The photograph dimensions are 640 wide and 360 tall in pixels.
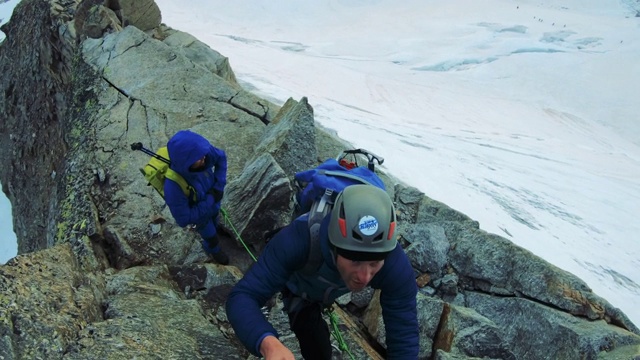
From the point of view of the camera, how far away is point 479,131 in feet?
90.5

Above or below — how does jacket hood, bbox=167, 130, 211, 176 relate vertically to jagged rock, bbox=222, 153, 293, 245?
above

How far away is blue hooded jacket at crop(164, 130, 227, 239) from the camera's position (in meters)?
5.28

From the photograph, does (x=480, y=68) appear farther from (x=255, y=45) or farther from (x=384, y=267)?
(x=384, y=267)

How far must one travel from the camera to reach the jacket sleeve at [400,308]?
3162 mm

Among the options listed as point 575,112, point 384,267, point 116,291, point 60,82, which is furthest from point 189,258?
point 575,112

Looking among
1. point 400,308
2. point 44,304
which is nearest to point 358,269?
point 400,308

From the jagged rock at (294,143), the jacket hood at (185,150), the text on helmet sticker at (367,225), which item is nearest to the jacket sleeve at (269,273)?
the text on helmet sticker at (367,225)

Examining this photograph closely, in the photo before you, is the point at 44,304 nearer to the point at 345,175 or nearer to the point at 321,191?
the point at 321,191

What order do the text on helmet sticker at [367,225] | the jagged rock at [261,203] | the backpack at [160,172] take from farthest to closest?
the jagged rock at [261,203], the backpack at [160,172], the text on helmet sticker at [367,225]

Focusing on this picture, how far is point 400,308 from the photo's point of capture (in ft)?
10.6

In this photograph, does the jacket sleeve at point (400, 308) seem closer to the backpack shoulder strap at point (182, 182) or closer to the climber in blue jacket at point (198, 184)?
the climber in blue jacket at point (198, 184)

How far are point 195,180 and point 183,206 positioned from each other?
312mm

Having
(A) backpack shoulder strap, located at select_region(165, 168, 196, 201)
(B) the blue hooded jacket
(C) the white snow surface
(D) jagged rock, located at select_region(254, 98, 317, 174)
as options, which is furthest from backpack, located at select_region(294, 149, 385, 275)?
(C) the white snow surface

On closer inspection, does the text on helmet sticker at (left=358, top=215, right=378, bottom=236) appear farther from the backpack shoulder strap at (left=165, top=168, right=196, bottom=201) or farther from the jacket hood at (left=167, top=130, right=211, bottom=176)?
the backpack shoulder strap at (left=165, top=168, right=196, bottom=201)
